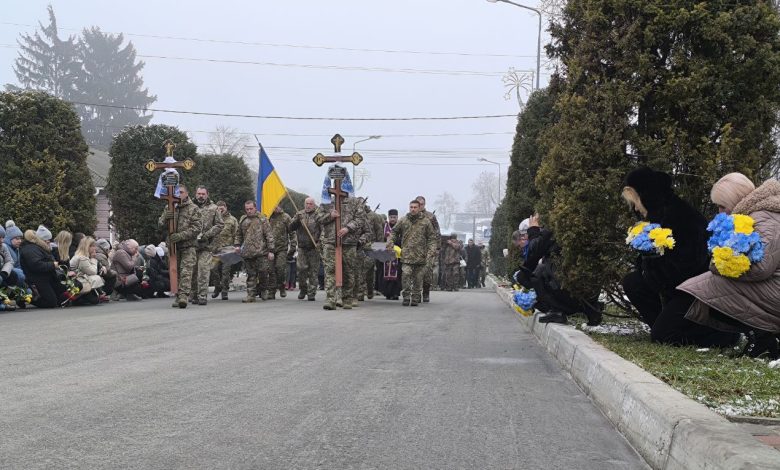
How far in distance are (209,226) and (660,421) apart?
1345cm

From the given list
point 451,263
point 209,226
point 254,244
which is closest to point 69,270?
point 209,226

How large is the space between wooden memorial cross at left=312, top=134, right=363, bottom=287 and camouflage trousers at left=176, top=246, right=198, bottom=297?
113 inches

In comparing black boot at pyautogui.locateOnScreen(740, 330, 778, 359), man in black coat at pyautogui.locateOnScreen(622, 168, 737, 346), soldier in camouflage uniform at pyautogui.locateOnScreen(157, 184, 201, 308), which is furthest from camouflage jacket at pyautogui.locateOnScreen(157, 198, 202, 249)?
black boot at pyautogui.locateOnScreen(740, 330, 778, 359)

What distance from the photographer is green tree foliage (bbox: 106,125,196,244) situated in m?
22.6

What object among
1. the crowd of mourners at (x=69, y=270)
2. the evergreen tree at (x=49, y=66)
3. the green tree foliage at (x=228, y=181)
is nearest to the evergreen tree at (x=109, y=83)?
→ the evergreen tree at (x=49, y=66)

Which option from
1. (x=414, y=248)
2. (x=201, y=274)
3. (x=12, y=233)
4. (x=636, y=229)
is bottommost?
(x=201, y=274)

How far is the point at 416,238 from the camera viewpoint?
17625 millimetres

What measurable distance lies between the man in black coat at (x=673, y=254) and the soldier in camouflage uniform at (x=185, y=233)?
10.1 meters

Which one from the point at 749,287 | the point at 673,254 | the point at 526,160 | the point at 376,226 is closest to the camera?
the point at 749,287

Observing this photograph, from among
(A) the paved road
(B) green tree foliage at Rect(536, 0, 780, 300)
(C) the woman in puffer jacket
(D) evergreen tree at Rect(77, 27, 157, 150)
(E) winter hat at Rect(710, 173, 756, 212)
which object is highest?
(D) evergreen tree at Rect(77, 27, 157, 150)

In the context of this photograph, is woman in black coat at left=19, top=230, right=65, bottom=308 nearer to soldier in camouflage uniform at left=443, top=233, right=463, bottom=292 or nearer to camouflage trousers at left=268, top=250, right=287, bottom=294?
camouflage trousers at left=268, top=250, right=287, bottom=294

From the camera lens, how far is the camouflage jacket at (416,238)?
1755 cm

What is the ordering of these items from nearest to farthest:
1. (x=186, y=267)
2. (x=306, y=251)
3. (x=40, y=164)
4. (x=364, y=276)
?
1. (x=186, y=267)
2. (x=40, y=164)
3. (x=306, y=251)
4. (x=364, y=276)

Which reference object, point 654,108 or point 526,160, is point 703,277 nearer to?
point 654,108
